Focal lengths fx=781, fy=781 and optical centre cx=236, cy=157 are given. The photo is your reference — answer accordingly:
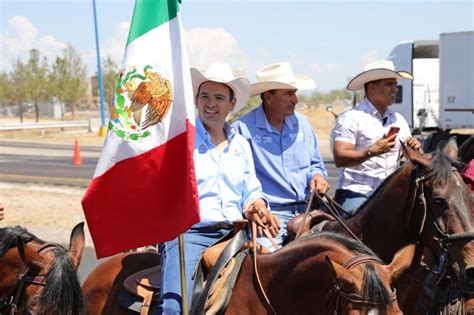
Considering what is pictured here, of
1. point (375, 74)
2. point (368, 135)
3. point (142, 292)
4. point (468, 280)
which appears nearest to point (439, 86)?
point (375, 74)

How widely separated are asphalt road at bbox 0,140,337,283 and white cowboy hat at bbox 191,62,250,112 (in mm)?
6687

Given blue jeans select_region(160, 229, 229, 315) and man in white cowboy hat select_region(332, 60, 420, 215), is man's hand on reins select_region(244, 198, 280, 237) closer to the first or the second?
blue jeans select_region(160, 229, 229, 315)

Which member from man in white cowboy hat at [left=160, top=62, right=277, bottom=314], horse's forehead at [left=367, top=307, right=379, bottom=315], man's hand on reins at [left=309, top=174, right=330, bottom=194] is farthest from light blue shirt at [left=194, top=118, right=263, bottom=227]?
horse's forehead at [left=367, top=307, right=379, bottom=315]

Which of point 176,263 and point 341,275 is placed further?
point 176,263

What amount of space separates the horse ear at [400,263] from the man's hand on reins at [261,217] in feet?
3.67

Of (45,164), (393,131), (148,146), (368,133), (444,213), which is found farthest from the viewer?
(45,164)

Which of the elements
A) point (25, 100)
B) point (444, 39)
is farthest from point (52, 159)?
point (25, 100)

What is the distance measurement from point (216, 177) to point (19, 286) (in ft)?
4.78

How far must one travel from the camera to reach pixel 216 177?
520 cm

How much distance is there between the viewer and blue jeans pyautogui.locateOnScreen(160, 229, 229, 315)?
4879 millimetres

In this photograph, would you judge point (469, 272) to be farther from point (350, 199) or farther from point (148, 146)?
point (148, 146)

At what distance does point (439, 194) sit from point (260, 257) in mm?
1276

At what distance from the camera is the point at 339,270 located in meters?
3.81

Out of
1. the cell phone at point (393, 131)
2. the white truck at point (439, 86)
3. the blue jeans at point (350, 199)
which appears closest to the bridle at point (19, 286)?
the cell phone at point (393, 131)
